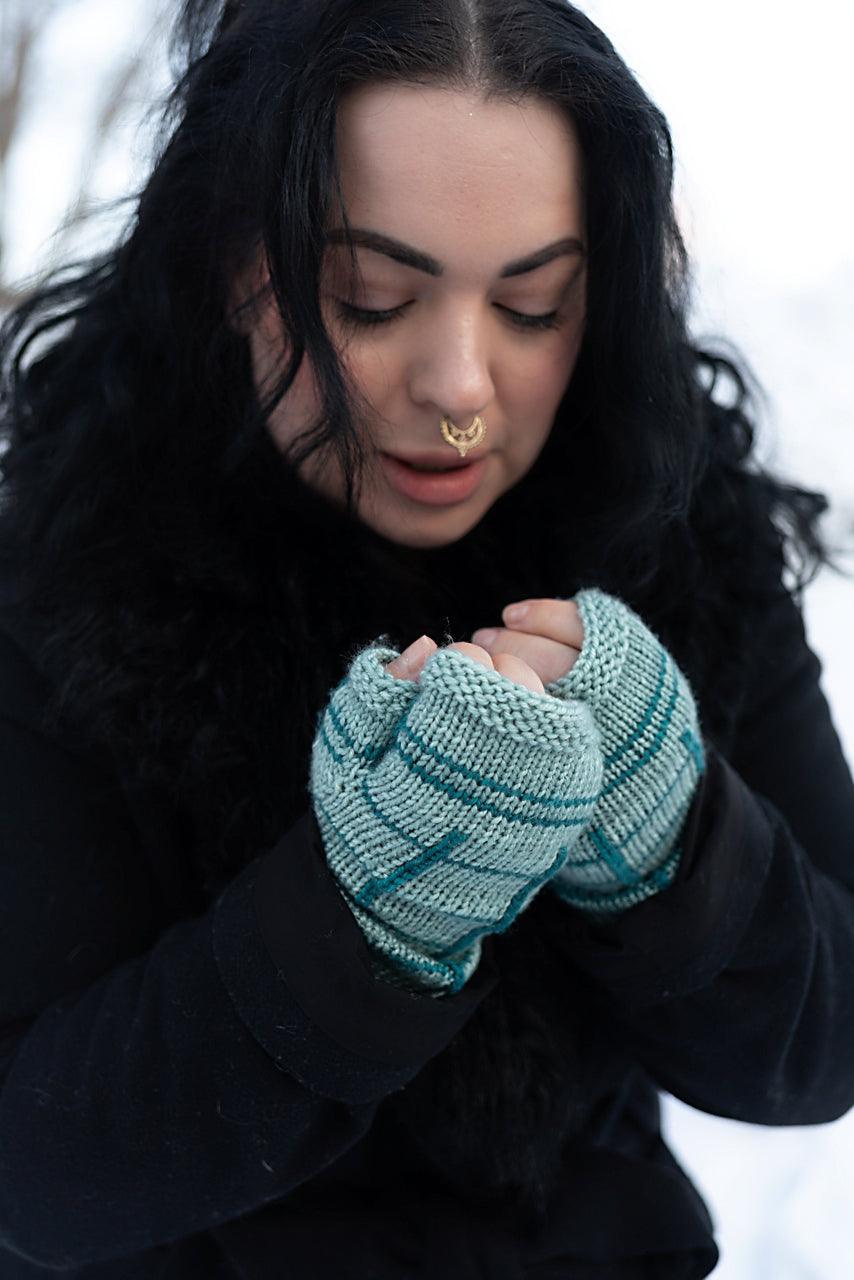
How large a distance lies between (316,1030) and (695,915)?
0.32 m

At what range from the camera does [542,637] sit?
0.93 meters

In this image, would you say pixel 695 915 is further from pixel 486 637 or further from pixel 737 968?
pixel 486 637

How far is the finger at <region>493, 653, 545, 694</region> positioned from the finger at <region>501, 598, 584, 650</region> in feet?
0.24

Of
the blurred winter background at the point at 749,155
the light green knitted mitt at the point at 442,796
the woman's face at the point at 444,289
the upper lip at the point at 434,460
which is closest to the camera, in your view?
the light green knitted mitt at the point at 442,796

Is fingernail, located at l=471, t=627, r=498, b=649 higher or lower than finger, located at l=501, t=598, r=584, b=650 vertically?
lower

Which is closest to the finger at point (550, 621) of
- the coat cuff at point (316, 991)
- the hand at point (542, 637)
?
the hand at point (542, 637)

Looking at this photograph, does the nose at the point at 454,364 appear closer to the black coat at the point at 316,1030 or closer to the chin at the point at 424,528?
the chin at the point at 424,528

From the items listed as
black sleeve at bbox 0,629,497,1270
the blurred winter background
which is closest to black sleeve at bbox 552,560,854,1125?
black sleeve at bbox 0,629,497,1270

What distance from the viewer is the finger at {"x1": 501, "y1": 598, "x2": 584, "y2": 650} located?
0.92 metres

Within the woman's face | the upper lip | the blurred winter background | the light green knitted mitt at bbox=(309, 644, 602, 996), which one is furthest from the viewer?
the blurred winter background

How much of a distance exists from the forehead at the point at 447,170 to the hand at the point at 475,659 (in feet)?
1.00

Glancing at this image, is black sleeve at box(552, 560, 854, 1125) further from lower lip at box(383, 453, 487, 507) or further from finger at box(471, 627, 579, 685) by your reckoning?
lower lip at box(383, 453, 487, 507)

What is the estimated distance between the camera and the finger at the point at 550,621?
92 cm

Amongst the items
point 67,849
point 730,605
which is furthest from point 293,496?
point 730,605
